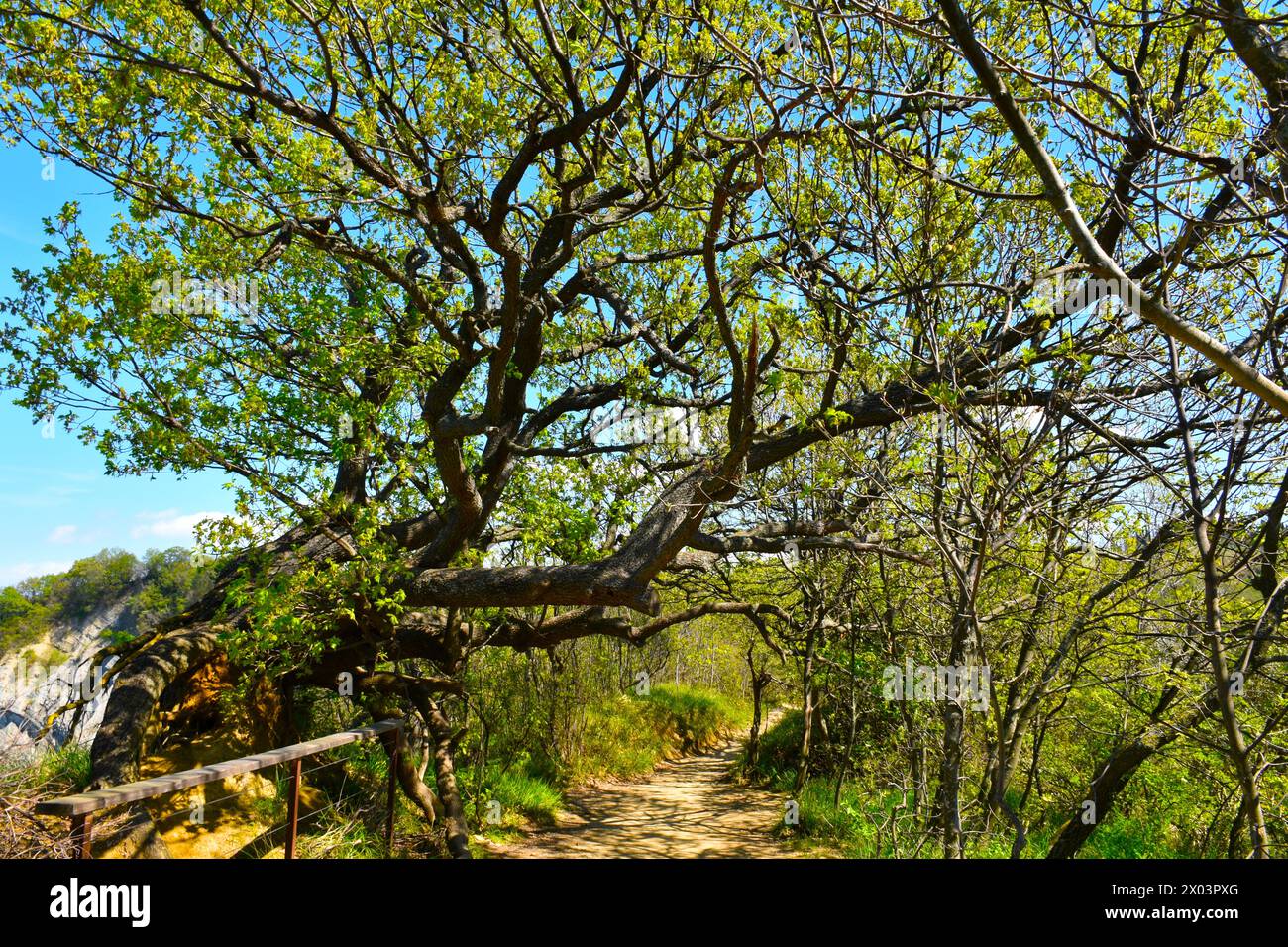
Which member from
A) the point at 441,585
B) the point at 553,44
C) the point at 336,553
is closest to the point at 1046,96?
the point at 553,44

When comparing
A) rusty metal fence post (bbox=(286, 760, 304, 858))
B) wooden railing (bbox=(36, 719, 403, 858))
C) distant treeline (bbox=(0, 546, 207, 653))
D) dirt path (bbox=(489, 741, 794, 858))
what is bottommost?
dirt path (bbox=(489, 741, 794, 858))

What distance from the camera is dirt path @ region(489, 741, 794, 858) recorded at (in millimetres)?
8430

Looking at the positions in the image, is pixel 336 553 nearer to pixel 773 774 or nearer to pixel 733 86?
pixel 733 86

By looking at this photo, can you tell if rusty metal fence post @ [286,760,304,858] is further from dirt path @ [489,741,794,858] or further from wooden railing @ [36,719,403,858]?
dirt path @ [489,741,794,858]

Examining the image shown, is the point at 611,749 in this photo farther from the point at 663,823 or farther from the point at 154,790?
the point at 154,790

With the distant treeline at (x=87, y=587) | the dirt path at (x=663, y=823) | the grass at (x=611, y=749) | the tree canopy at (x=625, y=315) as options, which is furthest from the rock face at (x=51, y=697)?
the distant treeline at (x=87, y=587)

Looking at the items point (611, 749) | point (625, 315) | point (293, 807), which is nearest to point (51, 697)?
point (293, 807)

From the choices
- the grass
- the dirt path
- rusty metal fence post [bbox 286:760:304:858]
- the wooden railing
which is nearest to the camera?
the wooden railing

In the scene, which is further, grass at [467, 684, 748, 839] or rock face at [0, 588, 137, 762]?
grass at [467, 684, 748, 839]

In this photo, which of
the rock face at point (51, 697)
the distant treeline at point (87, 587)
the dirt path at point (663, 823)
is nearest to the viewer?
the rock face at point (51, 697)

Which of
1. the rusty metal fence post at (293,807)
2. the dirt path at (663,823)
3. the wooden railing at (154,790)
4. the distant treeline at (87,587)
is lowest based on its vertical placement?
the dirt path at (663,823)

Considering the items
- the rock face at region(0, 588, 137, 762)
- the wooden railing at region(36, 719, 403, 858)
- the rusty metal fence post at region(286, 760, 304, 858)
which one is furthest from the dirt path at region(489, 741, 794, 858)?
the rock face at region(0, 588, 137, 762)

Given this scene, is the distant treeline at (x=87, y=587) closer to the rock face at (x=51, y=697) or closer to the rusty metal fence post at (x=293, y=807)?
the rock face at (x=51, y=697)

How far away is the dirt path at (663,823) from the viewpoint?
8430 mm
